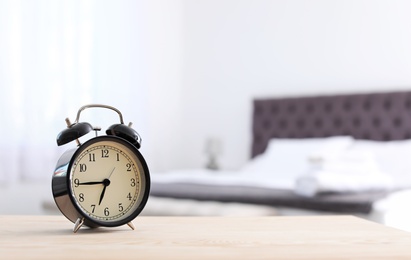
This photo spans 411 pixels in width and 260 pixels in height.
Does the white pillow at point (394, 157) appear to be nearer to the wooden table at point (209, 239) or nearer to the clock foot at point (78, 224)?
the wooden table at point (209, 239)

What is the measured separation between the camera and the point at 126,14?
4762 mm

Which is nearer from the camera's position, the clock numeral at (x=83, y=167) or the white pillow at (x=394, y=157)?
the clock numeral at (x=83, y=167)

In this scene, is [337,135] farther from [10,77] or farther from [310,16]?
[10,77]

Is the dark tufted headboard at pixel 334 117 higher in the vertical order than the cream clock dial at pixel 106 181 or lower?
lower

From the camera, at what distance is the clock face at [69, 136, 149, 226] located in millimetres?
962

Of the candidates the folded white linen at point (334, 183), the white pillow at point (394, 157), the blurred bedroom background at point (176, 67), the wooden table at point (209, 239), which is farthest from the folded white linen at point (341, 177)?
the wooden table at point (209, 239)

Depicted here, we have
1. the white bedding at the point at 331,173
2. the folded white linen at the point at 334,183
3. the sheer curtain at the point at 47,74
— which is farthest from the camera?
the sheer curtain at the point at 47,74

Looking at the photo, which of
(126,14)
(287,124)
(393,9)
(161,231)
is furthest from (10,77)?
(161,231)

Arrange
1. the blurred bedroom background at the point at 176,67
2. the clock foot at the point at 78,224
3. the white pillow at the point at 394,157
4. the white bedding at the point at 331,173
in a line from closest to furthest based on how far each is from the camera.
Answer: the clock foot at the point at 78,224 → the white bedding at the point at 331,173 → the white pillow at the point at 394,157 → the blurred bedroom background at the point at 176,67

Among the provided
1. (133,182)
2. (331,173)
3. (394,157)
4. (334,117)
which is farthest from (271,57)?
(133,182)

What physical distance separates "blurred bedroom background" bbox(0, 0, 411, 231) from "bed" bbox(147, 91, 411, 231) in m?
0.13

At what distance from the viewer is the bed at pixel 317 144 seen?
2.78m

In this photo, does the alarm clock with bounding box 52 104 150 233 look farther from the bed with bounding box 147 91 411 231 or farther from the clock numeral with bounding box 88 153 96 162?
the bed with bounding box 147 91 411 231

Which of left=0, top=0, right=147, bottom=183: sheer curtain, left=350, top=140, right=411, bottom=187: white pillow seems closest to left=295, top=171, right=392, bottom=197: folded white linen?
left=350, top=140, right=411, bottom=187: white pillow
